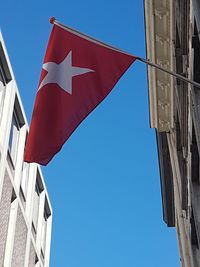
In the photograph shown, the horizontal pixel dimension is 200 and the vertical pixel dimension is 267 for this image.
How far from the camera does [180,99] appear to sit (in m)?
13.7

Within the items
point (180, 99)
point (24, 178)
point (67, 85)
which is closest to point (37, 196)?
point (24, 178)

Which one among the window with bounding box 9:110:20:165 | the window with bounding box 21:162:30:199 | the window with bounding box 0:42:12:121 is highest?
the window with bounding box 0:42:12:121

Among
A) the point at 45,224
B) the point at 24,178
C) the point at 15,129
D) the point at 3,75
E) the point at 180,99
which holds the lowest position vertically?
the point at 45,224

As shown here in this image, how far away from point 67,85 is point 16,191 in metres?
14.3

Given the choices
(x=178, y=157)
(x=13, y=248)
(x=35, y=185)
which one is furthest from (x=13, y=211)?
(x=178, y=157)

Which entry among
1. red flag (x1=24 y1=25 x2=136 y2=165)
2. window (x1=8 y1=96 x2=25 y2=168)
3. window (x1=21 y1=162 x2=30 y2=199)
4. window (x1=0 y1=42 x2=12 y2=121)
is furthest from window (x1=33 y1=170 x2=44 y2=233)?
red flag (x1=24 y1=25 x2=136 y2=165)

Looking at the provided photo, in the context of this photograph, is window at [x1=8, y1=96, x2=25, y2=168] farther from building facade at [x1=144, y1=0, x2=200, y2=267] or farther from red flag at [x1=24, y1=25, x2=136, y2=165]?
red flag at [x1=24, y1=25, x2=136, y2=165]

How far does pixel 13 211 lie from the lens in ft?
69.5

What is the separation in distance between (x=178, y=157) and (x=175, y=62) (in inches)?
Result: 133

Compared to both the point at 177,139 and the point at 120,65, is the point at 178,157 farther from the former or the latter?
the point at 120,65

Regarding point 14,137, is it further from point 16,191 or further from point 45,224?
point 45,224

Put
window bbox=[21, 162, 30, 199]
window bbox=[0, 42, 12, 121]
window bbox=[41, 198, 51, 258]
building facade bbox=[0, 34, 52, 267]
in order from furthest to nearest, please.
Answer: window bbox=[41, 198, 51, 258] → window bbox=[21, 162, 30, 199] → window bbox=[0, 42, 12, 121] → building facade bbox=[0, 34, 52, 267]

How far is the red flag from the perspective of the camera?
7.84m

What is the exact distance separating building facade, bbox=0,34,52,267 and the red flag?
1148 cm
